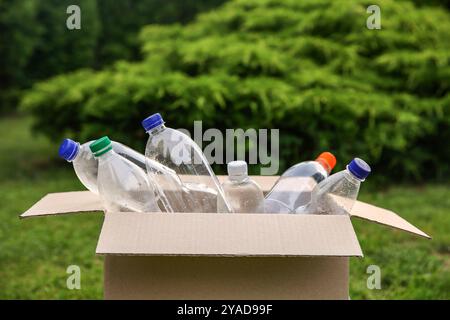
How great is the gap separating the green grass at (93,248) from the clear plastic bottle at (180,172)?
3.28 ft

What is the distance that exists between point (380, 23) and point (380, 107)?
2.31 feet

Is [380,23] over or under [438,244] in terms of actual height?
over

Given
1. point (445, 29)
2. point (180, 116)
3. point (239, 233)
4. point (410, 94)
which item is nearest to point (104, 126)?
point (180, 116)

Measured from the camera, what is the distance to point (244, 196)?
142 cm

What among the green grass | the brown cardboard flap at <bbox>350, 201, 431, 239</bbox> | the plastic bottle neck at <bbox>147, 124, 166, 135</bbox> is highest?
the plastic bottle neck at <bbox>147, 124, 166, 135</bbox>

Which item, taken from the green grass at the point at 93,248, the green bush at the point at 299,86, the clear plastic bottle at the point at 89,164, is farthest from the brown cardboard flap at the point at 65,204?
the green bush at the point at 299,86

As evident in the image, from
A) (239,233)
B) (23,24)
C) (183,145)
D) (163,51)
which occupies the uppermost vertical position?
(23,24)

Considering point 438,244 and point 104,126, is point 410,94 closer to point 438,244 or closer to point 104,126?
point 438,244

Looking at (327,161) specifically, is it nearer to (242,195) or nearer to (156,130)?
(242,195)

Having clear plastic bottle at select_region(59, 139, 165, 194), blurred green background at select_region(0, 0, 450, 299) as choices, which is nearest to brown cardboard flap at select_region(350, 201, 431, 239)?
clear plastic bottle at select_region(59, 139, 165, 194)

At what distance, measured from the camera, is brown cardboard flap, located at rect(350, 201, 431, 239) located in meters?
1.31

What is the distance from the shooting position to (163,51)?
4617mm

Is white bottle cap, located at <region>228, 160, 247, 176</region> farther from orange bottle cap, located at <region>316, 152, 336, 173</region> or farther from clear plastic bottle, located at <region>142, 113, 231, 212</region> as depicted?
orange bottle cap, located at <region>316, 152, 336, 173</region>
